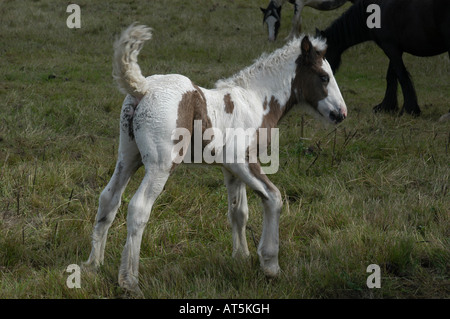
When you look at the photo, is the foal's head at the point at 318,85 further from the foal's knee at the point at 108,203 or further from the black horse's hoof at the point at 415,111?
the black horse's hoof at the point at 415,111

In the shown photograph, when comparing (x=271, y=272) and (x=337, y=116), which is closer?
(x=271, y=272)

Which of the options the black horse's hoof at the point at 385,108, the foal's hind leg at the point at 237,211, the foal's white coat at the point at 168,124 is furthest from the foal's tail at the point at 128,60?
the black horse's hoof at the point at 385,108

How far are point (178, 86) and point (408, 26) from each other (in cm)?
632

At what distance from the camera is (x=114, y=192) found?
347 cm

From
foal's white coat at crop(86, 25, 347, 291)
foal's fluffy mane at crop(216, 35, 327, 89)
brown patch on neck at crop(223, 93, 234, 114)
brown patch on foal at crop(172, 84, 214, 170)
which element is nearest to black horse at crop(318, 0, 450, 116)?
foal's fluffy mane at crop(216, 35, 327, 89)

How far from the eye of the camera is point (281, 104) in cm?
380

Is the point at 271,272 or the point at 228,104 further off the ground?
the point at 228,104

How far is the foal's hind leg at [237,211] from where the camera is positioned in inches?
149

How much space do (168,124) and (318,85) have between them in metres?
1.29

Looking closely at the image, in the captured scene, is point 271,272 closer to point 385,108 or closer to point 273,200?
point 273,200

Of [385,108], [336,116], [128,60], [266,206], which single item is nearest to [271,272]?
[266,206]

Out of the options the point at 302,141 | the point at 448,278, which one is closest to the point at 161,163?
the point at 448,278

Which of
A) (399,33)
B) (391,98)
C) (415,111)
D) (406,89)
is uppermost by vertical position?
(399,33)
